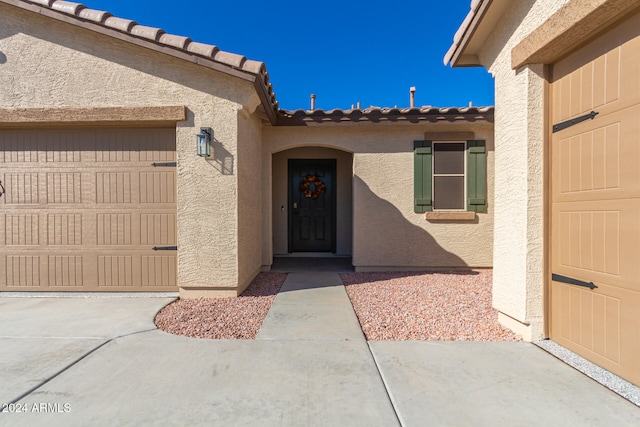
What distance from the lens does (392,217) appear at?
603cm

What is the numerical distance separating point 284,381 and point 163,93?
4137mm

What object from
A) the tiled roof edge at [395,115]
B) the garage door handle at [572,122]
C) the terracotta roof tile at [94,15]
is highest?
the terracotta roof tile at [94,15]

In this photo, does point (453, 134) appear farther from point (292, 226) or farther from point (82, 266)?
point (82, 266)

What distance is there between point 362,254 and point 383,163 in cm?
195

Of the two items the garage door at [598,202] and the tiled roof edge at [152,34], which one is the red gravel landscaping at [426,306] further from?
the tiled roof edge at [152,34]

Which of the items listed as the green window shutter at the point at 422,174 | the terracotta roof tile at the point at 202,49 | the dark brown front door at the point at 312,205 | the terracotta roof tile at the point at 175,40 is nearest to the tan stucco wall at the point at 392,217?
the green window shutter at the point at 422,174

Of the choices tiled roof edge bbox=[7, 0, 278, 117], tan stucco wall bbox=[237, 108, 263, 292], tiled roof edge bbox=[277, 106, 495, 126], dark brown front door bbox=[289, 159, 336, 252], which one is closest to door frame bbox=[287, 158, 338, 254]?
dark brown front door bbox=[289, 159, 336, 252]

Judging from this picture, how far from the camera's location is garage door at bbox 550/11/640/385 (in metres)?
2.14

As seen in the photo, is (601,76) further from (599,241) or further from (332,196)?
(332,196)

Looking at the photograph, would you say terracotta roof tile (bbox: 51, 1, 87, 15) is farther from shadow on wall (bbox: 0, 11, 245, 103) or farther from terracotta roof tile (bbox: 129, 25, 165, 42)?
terracotta roof tile (bbox: 129, 25, 165, 42)

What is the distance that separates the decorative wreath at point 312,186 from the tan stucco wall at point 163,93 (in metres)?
3.64

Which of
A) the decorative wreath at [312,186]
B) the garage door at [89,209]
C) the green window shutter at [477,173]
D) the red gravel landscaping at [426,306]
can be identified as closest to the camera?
the red gravel landscaping at [426,306]

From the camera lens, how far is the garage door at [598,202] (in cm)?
214

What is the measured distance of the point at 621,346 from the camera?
2.21 meters
